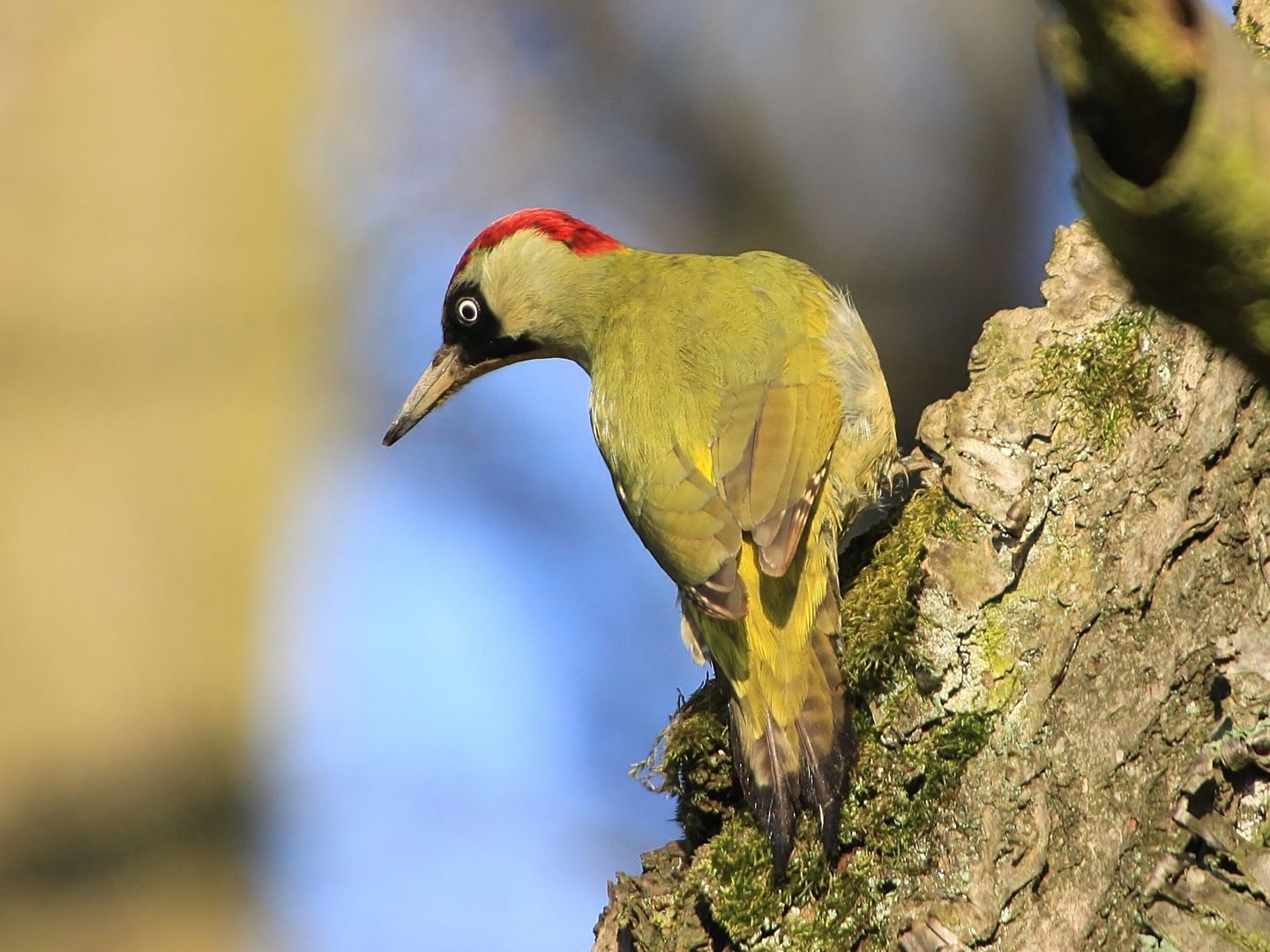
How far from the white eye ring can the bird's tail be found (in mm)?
2034

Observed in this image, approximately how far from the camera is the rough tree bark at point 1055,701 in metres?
2.56

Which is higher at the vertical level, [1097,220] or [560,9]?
[560,9]

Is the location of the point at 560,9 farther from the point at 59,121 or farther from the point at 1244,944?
the point at 1244,944

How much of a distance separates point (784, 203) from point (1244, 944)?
4.62 meters

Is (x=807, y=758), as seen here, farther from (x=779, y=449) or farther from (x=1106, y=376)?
(x=1106, y=376)

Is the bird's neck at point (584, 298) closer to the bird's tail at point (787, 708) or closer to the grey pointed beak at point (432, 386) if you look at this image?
the grey pointed beak at point (432, 386)

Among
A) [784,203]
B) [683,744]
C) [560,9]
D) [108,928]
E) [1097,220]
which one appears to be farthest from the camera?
[560,9]

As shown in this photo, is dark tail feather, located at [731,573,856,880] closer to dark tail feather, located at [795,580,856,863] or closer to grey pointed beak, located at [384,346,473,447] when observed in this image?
dark tail feather, located at [795,580,856,863]

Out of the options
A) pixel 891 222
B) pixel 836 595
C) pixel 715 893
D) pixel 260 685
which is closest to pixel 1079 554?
pixel 836 595

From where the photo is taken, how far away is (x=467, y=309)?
5.10 meters

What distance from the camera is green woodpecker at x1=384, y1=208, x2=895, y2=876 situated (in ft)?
10.3

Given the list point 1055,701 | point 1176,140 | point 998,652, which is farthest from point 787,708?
point 1176,140

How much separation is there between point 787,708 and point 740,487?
68cm

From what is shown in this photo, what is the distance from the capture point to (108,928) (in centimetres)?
589
